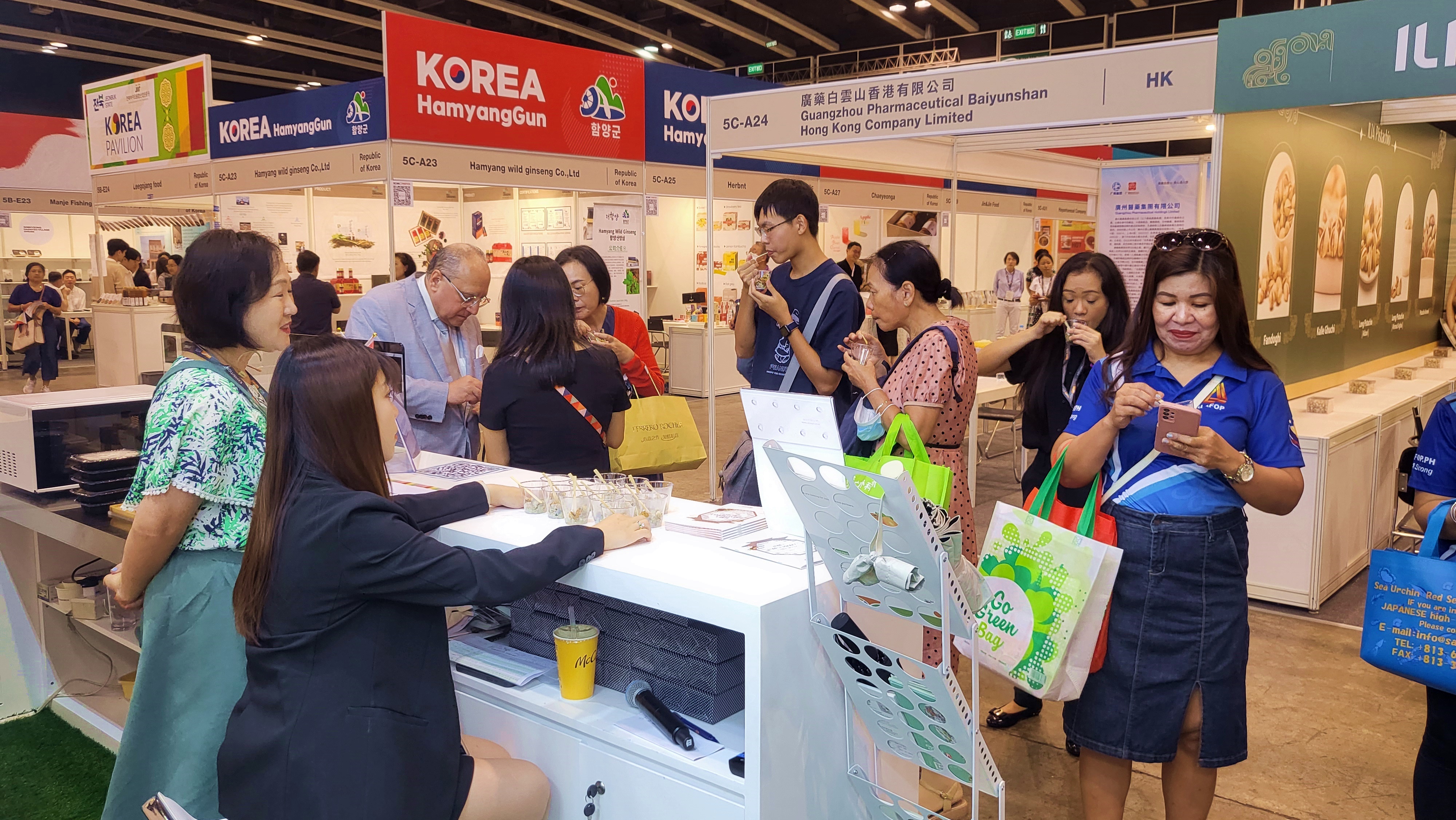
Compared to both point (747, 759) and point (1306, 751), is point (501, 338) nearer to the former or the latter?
point (747, 759)

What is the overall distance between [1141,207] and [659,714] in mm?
4748

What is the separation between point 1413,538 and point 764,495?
15.5 ft

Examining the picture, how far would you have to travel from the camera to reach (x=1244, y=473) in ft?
6.00

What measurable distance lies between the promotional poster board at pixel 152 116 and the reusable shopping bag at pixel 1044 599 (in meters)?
7.66

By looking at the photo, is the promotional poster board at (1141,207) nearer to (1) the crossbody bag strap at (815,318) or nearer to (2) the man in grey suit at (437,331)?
(1) the crossbody bag strap at (815,318)

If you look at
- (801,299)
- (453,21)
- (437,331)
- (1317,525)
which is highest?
(453,21)

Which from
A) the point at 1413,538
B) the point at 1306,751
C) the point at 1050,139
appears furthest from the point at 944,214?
the point at 1306,751

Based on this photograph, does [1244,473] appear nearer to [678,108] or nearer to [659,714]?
[659,714]

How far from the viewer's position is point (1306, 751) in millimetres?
3059

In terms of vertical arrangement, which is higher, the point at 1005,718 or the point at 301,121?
the point at 301,121

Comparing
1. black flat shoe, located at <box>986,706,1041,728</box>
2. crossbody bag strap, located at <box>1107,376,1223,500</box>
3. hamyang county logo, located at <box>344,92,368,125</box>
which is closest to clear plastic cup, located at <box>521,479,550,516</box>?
crossbody bag strap, located at <box>1107,376,1223,500</box>

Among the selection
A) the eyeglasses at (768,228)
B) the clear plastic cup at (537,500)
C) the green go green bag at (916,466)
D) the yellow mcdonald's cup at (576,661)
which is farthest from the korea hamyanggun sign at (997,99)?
the yellow mcdonald's cup at (576,661)

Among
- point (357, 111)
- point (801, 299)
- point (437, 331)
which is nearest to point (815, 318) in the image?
point (801, 299)

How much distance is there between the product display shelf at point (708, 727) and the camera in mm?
1620
